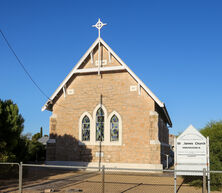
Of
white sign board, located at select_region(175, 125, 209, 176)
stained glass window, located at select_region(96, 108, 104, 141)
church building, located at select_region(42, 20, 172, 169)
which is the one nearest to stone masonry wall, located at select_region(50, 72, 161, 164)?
church building, located at select_region(42, 20, 172, 169)

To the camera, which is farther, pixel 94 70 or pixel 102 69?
pixel 94 70

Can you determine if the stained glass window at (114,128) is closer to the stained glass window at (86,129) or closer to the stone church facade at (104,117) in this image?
the stone church facade at (104,117)

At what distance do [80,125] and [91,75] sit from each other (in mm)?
4338

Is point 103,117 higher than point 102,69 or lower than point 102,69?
lower

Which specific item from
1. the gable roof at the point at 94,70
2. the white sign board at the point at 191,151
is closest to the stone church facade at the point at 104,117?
the gable roof at the point at 94,70

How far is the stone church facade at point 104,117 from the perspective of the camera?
20.5 metres

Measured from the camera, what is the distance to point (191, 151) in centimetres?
1053

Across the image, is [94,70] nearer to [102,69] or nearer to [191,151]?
[102,69]

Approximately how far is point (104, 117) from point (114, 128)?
4.04 feet

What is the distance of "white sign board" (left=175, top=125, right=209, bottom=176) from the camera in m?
10.4

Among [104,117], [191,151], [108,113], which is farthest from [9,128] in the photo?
[191,151]

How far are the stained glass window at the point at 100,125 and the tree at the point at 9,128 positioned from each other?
7.31m

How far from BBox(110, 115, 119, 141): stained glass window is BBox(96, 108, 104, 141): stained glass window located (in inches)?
30.5

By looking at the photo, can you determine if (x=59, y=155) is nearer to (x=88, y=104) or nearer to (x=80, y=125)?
(x=80, y=125)
